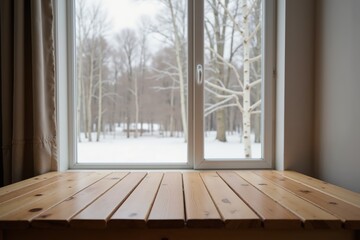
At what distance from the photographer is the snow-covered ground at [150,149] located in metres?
1.66

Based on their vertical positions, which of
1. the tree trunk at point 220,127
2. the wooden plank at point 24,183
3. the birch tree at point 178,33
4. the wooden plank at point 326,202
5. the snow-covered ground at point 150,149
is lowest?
the wooden plank at point 24,183

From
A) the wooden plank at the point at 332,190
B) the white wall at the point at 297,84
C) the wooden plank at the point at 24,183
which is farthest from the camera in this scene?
the white wall at the point at 297,84

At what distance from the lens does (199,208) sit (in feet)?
2.87

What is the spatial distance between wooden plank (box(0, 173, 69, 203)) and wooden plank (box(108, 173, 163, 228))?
456 millimetres

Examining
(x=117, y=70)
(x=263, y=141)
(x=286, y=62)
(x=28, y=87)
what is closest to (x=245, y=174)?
(x=263, y=141)

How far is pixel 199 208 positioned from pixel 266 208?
23cm

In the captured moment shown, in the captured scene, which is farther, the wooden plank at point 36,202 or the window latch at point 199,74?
the window latch at point 199,74

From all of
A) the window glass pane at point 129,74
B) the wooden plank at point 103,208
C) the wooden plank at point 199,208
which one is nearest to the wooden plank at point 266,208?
the wooden plank at point 199,208

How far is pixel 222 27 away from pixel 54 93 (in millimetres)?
1123

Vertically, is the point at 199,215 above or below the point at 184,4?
below

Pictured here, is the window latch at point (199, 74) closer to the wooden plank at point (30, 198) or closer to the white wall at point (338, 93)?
the white wall at point (338, 93)

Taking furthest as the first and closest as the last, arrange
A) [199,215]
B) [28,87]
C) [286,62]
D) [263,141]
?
[263,141] → [286,62] → [28,87] → [199,215]

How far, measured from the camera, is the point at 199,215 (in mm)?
809

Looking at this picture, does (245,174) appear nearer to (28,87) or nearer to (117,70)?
(117,70)
